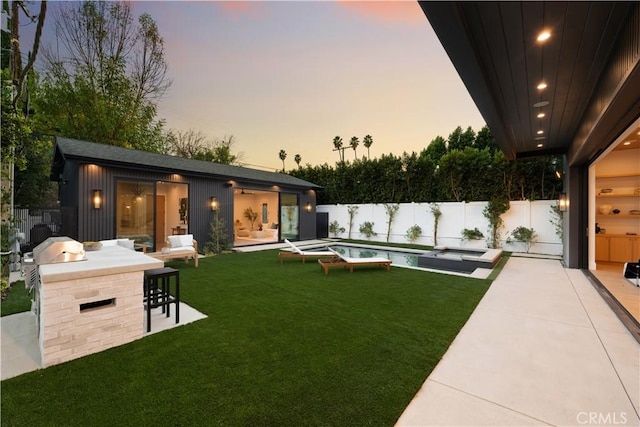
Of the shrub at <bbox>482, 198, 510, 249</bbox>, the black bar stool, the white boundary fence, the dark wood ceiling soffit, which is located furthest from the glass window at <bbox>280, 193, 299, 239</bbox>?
the dark wood ceiling soffit

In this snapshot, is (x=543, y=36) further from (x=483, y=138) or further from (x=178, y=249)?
(x=483, y=138)

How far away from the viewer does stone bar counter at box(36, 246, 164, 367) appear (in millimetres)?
2693

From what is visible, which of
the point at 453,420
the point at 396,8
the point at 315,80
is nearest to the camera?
the point at 453,420

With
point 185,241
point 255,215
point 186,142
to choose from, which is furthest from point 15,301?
point 186,142

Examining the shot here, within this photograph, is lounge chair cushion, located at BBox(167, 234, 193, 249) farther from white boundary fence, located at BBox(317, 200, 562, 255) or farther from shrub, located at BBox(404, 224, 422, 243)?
shrub, located at BBox(404, 224, 422, 243)

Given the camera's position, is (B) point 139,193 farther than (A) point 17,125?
Yes

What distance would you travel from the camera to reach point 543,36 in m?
2.87

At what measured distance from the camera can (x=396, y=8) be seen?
532 centimetres

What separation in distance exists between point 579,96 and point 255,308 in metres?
6.08

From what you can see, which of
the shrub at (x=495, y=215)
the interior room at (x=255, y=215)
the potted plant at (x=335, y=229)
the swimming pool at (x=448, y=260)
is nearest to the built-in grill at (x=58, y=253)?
the swimming pool at (x=448, y=260)

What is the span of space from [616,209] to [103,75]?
2297 cm

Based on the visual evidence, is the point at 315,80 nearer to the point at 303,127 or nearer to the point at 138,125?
the point at 303,127

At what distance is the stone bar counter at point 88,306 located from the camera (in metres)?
2.69

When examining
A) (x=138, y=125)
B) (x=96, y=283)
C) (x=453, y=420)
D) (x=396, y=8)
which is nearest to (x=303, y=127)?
(x=138, y=125)
